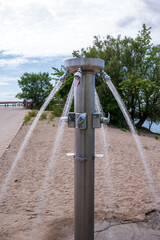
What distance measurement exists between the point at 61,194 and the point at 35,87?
3256 cm

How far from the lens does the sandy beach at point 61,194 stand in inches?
125

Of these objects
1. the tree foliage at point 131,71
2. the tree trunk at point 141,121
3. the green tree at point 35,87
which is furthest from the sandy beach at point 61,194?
the green tree at point 35,87

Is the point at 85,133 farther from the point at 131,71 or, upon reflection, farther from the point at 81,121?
the point at 131,71

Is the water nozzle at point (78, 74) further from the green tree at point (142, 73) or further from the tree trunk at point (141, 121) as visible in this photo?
the tree trunk at point (141, 121)

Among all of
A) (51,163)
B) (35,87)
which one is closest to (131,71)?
(51,163)

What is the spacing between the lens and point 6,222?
329cm

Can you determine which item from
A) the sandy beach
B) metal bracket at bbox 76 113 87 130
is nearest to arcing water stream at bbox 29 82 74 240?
the sandy beach

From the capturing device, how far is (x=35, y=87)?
3559cm

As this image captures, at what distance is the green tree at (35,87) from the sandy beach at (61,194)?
28677mm

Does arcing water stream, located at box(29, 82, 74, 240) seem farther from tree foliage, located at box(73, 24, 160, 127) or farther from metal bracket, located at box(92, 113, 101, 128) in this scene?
tree foliage, located at box(73, 24, 160, 127)

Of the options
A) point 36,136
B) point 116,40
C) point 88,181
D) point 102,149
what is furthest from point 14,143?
point 116,40

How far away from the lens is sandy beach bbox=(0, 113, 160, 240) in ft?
10.4

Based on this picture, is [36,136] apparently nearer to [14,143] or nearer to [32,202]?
[14,143]

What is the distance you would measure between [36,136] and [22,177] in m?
4.45
